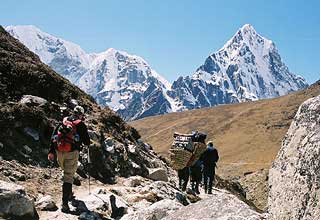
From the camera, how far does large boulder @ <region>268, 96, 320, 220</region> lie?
546 centimetres

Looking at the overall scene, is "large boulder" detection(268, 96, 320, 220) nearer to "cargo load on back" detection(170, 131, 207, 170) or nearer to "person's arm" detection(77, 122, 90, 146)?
"person's arm" detection(77, 122, 90, 146)

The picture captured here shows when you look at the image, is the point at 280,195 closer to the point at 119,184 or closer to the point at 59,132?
the point at 59,132

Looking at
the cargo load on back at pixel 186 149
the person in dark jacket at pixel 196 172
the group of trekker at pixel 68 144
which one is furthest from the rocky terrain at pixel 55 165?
the person in dark jacket at pixel 196 172

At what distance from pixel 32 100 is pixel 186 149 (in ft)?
21.1

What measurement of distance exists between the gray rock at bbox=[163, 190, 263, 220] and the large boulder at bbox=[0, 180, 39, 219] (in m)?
4.11

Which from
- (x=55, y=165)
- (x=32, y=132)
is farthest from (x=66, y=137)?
(x=32, y=132)

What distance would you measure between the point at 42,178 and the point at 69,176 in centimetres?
321

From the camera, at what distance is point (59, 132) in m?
12.3

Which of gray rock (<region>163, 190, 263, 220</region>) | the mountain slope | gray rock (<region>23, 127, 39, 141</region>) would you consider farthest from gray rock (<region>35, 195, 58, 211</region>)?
gray rock (<region>23, 127, 39, 141</region>)

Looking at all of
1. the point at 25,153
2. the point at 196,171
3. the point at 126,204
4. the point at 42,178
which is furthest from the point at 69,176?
the point at 196,171

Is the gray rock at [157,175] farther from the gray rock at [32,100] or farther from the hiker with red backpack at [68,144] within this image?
the hiker with red backpack at [68,144]

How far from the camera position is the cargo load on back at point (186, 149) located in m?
18.9

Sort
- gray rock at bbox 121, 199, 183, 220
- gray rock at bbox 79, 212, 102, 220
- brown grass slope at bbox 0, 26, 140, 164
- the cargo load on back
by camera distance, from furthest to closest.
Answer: the cargo load on back < brown grass slope at bbox 0, 26, 140, 164 < gray rock at bbox 79, 212, 102, 220 < gray rock at bbox 121, 199, 183, 220

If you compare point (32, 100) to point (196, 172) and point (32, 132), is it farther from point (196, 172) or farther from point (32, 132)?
point (196, 172)
